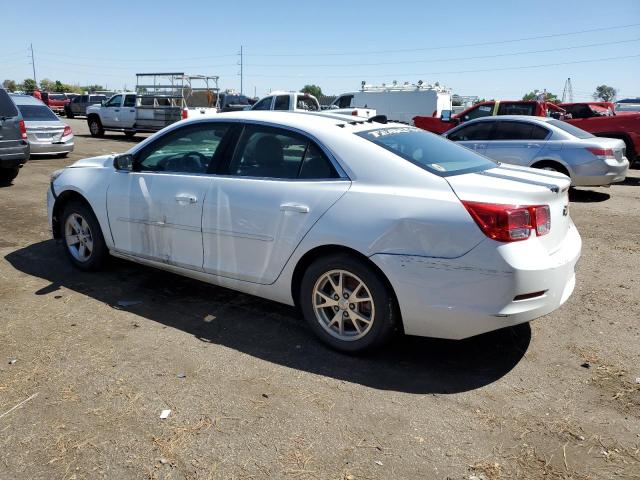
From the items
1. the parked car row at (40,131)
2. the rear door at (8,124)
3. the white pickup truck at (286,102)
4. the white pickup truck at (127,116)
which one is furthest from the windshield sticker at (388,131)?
the white pickup truck at (127,116)

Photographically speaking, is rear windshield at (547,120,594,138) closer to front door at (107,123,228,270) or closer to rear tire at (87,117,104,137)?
front door at (107,123,228,270)

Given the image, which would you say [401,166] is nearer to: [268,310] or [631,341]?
[268,310]

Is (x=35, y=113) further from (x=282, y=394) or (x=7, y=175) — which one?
(x=282, y=394)

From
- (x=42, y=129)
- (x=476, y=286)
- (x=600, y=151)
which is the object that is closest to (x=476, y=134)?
(x=600, y=151)

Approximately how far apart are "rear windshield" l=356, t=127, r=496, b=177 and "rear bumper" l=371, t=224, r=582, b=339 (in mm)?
662

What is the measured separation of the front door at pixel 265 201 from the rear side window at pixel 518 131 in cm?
711

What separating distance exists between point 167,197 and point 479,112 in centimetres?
1245

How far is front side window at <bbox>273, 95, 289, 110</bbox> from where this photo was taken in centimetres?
1727

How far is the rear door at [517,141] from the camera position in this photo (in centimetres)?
947

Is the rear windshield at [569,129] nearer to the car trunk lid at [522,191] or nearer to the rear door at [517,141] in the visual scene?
the rear door at [517,141]

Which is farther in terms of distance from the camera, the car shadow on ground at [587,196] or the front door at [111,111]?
the front door at [111,111]

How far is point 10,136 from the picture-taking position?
9.18m

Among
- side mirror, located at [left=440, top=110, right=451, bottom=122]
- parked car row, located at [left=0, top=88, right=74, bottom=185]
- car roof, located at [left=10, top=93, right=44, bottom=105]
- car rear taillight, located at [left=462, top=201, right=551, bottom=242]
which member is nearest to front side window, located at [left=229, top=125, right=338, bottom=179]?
car rear taillight, located at [left=462, top=201, right=551, bottom=242]

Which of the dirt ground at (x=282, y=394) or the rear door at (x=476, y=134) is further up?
the rear door at (x=476, y=134)
